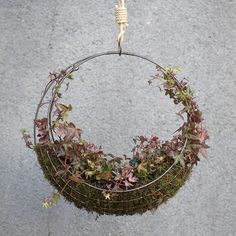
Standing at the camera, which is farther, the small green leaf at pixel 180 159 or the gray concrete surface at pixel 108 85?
the gray concrete surface at pixel 108 85

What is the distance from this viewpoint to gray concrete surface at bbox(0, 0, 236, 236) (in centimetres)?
193

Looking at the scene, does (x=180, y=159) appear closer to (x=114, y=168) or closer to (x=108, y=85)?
(x=114, y=168)

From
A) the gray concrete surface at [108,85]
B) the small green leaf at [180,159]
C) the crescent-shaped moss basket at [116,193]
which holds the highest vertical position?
the gray concrete surface at [108,85]

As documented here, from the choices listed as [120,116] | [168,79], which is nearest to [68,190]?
[168,79]

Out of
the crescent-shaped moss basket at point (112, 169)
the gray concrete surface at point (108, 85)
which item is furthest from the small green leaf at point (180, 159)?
the gray concrete surface at point (108, 85)

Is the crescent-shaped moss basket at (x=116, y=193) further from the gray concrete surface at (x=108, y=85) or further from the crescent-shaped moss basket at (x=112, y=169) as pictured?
the gray concrete surface at (x=108, y=85)

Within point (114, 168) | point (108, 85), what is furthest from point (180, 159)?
point (108, 85)

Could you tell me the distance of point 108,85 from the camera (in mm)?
1930

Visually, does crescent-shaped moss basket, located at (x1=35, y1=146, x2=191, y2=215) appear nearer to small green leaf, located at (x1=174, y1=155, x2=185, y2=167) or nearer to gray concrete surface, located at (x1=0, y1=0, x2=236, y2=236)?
small green leaf, located at (x1=174, y1=155, x2=185, y2=167)

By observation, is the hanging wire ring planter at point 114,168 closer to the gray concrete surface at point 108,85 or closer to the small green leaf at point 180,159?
the small green leaf at point 180,159

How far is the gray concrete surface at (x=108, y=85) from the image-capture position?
6.33 feet

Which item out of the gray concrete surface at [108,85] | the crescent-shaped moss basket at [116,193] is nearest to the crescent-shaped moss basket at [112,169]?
the crescent-shaped moss basket at [116,193]

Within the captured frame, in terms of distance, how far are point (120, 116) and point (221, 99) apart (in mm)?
406

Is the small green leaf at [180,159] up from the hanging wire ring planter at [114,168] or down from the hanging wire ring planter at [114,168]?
up
